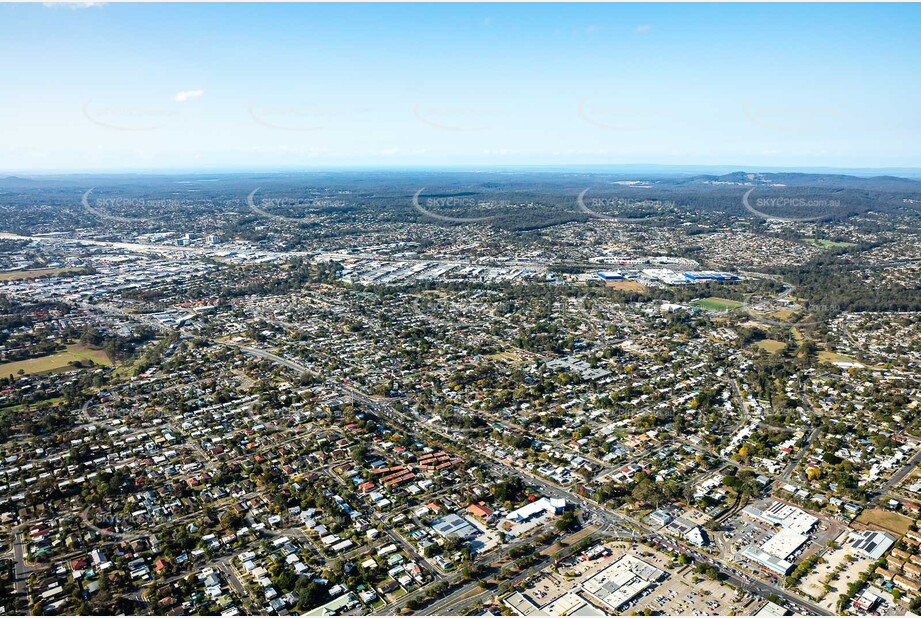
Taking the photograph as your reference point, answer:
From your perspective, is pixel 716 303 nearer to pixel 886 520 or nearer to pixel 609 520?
pixel 886 520

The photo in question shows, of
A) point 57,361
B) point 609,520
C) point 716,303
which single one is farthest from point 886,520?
point 57,361

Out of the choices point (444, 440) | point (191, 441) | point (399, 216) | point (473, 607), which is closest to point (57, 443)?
point (191, 441)

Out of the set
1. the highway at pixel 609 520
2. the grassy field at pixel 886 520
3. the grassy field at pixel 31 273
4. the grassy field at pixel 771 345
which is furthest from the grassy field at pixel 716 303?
the grassy field at pixel 31 273

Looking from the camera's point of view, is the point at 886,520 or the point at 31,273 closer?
the point at 886,520

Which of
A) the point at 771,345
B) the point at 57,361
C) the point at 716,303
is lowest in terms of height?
the point at 57,361

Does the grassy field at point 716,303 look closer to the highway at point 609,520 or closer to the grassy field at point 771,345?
the grassy field at point 771,345


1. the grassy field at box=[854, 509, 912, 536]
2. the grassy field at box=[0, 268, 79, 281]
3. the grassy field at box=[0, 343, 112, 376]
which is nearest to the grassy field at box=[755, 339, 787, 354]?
the grassy field at box=[854, 509, 912, 536]
